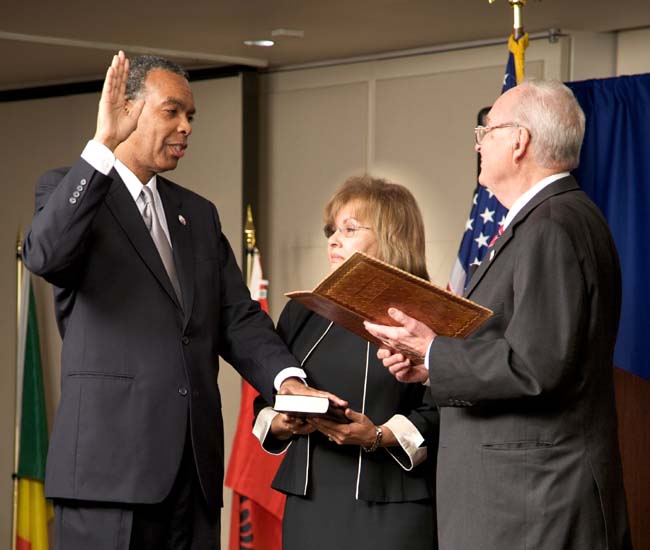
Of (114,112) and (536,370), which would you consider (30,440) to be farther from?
(536,370)

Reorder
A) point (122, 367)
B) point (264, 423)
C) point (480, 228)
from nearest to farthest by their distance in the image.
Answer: point (122, 367) → point (264, 423) → point (480, 228)

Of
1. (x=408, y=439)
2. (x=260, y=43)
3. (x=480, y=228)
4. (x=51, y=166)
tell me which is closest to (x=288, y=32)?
(x=260, y=43)

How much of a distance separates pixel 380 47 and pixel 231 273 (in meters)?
3.27

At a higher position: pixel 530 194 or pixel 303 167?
pixel 303 167

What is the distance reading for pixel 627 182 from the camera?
5406 millimetres

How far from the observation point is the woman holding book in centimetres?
328

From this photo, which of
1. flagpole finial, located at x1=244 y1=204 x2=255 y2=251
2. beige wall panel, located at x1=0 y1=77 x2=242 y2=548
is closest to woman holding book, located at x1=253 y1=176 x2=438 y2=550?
flagpole finial, located at x1=244 y1=204 x2=255 y2=251

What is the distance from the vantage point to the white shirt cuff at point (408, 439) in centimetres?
325

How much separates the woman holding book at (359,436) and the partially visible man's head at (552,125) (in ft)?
2.71

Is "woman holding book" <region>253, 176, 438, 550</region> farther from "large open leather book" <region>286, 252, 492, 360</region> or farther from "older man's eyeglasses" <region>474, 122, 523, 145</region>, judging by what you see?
"older man's eyeglasses" <region>474, 122, 523, 145</region>

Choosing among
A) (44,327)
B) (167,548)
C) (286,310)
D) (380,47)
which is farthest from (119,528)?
(44,327)

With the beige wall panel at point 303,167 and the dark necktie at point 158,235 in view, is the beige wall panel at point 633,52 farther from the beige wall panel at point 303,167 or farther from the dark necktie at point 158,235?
the dark necktie at point 158,235

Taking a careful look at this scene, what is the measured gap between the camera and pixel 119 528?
2.88 m

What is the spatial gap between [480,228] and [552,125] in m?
2.65
